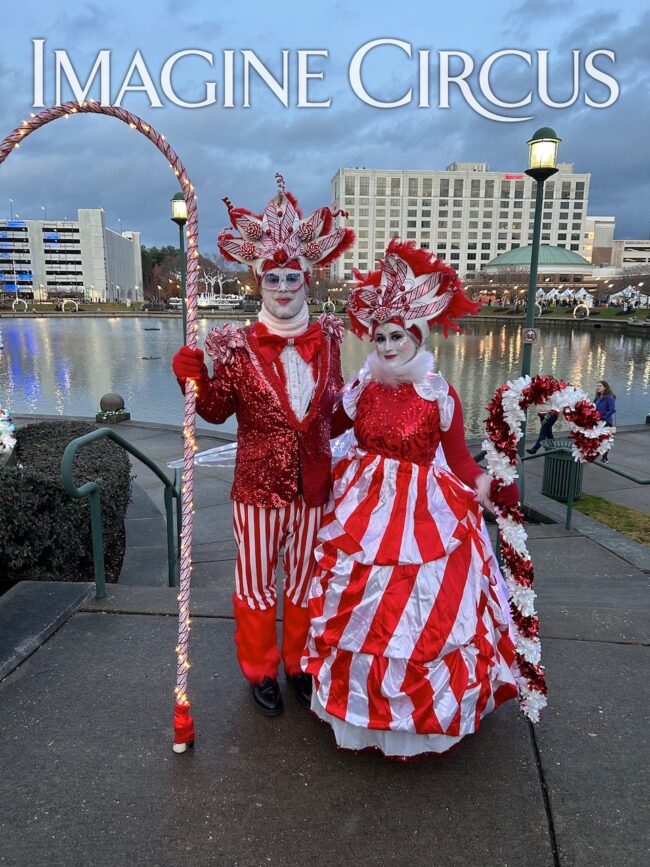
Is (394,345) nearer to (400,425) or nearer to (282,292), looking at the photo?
(400,425)

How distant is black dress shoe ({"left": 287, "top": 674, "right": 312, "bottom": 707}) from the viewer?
260 cm

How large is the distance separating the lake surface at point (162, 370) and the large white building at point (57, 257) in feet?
254

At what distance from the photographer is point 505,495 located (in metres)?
2.41

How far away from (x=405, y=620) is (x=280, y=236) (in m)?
1.66

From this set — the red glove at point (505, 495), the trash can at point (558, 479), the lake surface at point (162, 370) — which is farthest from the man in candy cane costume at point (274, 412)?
the lake surface at point (162, 370)

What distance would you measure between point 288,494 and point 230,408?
453 mm

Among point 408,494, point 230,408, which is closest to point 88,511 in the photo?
point 230,408

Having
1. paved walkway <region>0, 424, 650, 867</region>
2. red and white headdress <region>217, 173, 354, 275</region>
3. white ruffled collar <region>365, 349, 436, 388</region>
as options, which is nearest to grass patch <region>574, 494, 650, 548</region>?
paved walkway <region>0, 424, 650, 867</region>

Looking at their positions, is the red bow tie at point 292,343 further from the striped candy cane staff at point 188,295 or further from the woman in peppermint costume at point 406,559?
the striped candy cane staff at point 188,295

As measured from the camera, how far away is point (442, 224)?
115 m

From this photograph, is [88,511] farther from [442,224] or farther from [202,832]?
[442,224]

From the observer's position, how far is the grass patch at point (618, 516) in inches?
222

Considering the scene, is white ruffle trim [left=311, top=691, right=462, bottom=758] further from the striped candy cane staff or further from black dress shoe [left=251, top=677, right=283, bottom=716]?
the striped candy cane staff

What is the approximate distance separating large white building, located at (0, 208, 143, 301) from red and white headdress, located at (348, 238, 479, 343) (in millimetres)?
108307
